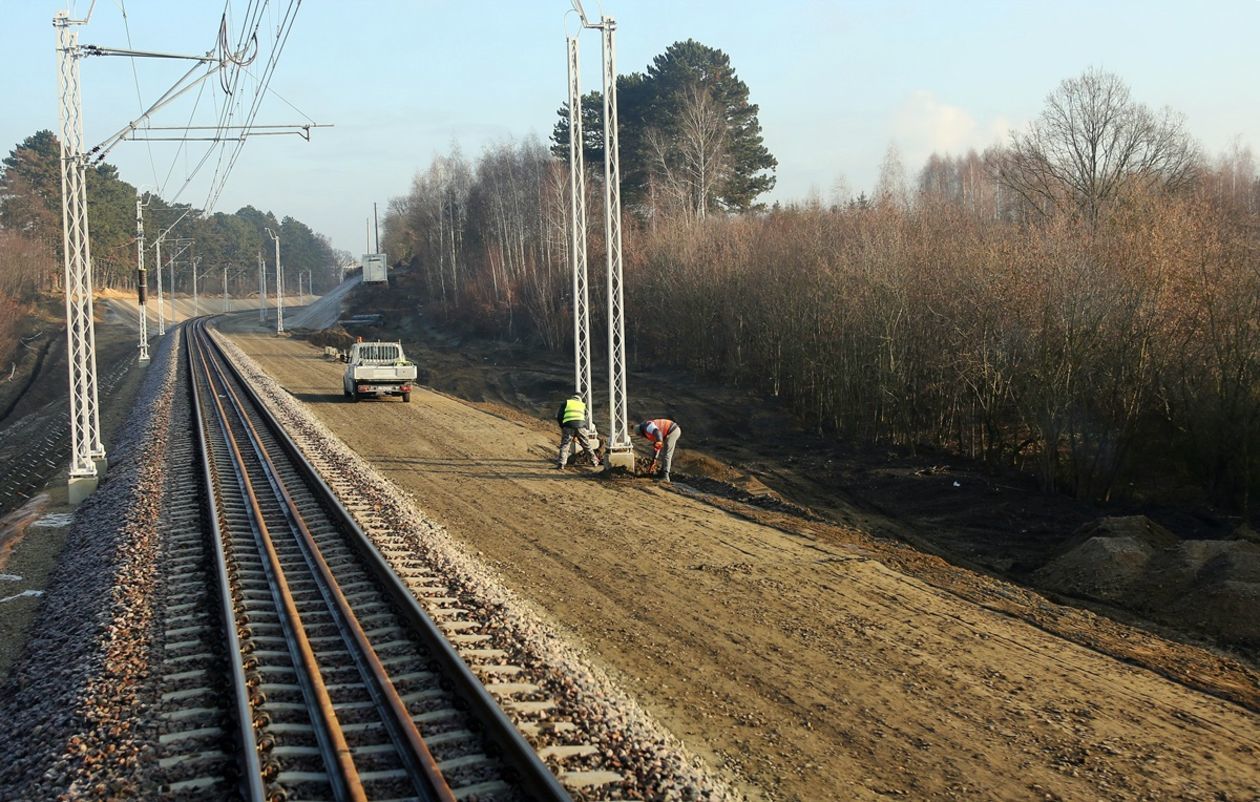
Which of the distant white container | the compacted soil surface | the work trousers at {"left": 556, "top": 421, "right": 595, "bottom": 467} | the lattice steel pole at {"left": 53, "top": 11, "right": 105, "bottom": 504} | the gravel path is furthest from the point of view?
the distant white container

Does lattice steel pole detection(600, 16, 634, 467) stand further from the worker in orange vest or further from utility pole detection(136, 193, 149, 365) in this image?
utility pole detection(136, 193, 149, 365)

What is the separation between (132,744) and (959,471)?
21.6 metres

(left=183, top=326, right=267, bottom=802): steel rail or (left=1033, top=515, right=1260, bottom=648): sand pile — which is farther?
(left=1033, top=515, right=1260, bottom=648): sand pile

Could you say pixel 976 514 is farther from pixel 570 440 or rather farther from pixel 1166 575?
pixel 570 440

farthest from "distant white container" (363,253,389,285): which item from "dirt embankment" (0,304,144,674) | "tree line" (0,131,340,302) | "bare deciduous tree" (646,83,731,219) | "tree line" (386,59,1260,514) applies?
"tree line" (386,59,1260,514)

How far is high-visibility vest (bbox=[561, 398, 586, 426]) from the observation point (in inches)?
838

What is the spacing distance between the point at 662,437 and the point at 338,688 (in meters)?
12.2

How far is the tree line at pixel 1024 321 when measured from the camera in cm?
2070

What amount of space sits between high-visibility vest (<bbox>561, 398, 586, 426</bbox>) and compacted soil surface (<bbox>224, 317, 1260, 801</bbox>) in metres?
2.73

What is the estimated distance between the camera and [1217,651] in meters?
12.5

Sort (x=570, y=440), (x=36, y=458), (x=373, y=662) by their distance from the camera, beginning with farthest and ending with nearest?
(x=36, y=458)
(x=570, y=440)
(x=373, y=662)

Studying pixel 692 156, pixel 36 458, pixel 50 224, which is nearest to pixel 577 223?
pixel 36 458

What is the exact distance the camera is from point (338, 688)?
8.62 meters

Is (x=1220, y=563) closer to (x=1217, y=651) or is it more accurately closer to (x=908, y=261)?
(x=1217, y=651)
